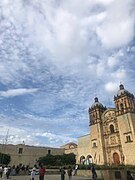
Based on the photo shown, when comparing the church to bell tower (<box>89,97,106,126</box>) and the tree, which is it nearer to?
bell tower (<box>89,97,106,126</box>)

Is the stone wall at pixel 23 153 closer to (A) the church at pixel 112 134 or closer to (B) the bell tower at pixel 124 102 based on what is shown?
(A) the church at pixel 112 134

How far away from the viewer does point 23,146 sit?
51.5 metres

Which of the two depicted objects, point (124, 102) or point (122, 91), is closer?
point (124, 102)

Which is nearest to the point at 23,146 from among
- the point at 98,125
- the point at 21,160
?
the point at 21,160

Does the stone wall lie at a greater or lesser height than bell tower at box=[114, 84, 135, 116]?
lesser

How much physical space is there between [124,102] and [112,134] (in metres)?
6.62

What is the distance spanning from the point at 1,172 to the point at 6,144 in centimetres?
2813

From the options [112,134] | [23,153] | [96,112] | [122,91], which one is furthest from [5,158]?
[122,91]

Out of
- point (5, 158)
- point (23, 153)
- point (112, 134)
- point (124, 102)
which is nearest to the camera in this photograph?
point (124, 102)

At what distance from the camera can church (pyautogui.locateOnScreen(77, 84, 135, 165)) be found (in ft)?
114

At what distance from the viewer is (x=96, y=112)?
43.2 meters

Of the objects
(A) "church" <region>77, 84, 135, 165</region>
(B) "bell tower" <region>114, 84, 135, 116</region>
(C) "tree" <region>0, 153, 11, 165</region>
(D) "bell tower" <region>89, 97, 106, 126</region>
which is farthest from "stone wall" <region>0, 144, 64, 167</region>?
(B) "bell tower" <region>114, 84, 135, 116</region>

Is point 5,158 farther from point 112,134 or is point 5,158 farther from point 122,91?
point 122,91

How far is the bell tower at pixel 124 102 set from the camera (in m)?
36.5
